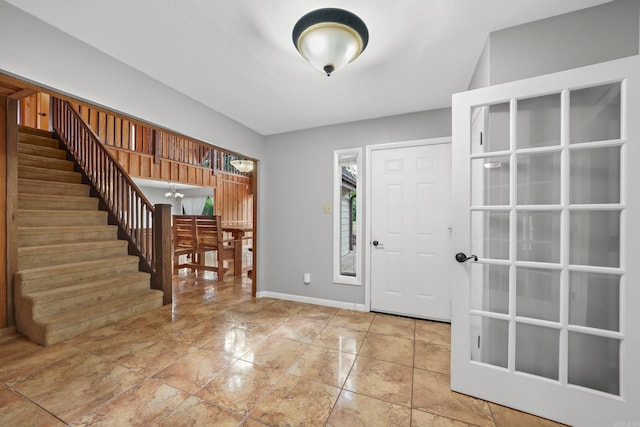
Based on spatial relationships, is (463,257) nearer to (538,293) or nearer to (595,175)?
(538,293)

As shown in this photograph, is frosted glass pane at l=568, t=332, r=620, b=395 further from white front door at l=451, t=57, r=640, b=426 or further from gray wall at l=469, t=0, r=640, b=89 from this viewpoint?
gray wall at l=469, t=0, r=640, b=89

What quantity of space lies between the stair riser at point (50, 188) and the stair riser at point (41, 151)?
0.61 meters

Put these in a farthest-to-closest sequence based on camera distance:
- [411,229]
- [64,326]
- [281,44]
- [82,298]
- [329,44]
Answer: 1. [411,229]
2. [82,298]
3. [64,326]
4. [281,44]
5. [329,44]

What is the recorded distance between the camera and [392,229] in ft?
9.98

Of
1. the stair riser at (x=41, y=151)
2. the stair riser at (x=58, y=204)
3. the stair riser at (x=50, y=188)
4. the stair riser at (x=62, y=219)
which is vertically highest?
the stair riser at (x=41, y=151)

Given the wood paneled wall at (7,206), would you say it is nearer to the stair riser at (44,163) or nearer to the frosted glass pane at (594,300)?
the stair riser at (44,163)

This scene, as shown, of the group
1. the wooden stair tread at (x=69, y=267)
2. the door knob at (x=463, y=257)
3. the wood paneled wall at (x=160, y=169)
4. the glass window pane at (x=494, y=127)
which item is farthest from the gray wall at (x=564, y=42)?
the wood paneled wall at (x=160, y=169)

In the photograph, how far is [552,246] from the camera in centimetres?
149

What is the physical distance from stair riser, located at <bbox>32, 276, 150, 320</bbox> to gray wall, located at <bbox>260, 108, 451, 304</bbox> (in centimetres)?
159

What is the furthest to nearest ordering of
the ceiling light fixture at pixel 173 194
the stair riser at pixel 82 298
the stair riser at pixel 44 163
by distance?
the ceiling light fixture at pixel 173 194
the stair riser at pixel 44 163
the stair riser at pixel 82 298

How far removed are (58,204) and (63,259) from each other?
0.94 metres

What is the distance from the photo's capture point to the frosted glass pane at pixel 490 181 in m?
1.62

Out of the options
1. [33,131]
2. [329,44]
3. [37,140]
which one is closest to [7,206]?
[37,140]

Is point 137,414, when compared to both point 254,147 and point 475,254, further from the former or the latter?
point 254,147
